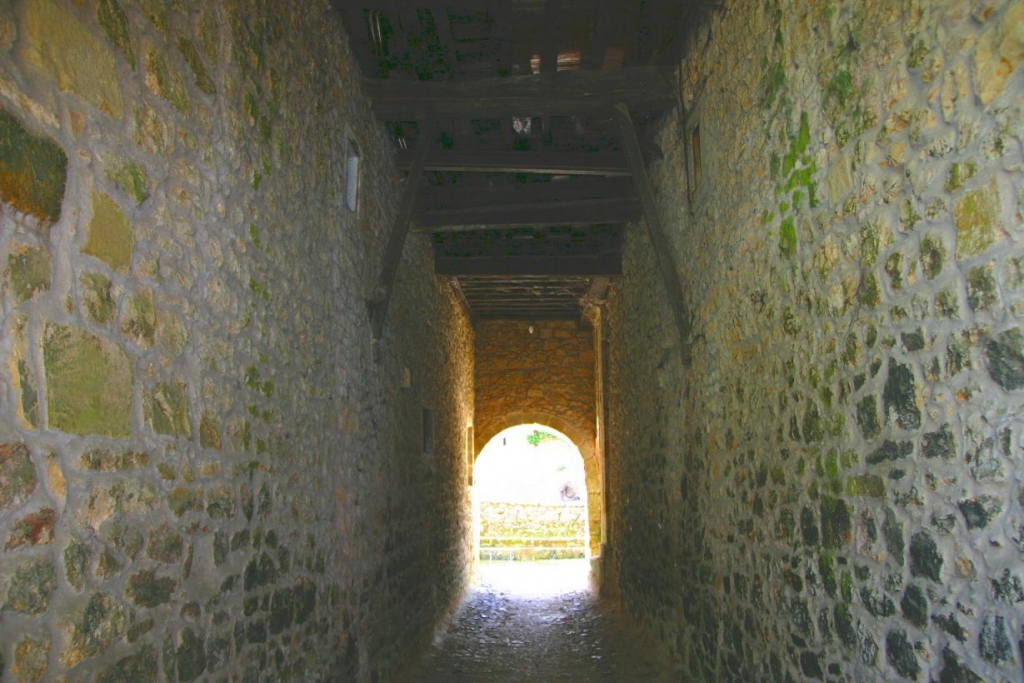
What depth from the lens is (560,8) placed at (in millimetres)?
4188

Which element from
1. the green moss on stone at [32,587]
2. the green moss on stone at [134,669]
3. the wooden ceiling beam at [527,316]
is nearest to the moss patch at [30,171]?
the green moss on stone at [32,587]

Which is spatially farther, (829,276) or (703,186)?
(703,186)

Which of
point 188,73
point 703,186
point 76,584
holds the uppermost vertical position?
point 703,186

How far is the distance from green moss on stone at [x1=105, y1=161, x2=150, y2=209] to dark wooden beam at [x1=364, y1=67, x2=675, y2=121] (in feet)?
9.26

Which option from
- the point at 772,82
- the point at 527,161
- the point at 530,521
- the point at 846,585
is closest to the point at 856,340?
the point at 846,585

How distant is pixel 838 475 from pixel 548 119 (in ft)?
11.4

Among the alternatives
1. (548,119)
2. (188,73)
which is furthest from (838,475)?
(548,119)

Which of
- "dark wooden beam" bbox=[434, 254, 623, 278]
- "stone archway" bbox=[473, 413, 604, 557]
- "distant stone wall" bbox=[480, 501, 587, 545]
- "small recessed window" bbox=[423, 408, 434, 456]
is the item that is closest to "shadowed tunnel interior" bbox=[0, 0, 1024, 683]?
"small recessed window" bbox=[423, 408, 434, 456]

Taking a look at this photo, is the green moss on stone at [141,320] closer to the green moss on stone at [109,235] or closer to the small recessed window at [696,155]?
the green moss on stone at [109,235]

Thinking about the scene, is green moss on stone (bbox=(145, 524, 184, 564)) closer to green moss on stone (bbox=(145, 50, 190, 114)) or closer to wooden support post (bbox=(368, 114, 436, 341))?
green moss on stone (bbox=(145, 50, 190, 114))

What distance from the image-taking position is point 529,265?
8094 mm

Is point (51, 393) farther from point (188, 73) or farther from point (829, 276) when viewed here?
point (829, 276)

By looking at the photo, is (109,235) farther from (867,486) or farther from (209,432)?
(867,486)

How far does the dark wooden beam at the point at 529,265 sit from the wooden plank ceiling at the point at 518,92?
5.05 feet
